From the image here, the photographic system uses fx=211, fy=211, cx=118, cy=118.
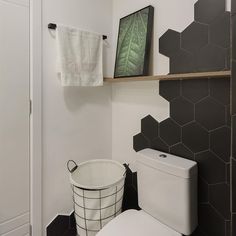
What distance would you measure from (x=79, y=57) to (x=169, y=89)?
662 mm

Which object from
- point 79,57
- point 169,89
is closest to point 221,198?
point 169,89

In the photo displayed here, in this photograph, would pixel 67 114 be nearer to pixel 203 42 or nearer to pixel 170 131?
pixel 170 131

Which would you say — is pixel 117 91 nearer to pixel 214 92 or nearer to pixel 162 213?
pixel 214 92

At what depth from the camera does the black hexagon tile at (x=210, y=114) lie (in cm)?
112

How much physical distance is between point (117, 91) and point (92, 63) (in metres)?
0.33

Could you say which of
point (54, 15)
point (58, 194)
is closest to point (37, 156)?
point (58, 194)

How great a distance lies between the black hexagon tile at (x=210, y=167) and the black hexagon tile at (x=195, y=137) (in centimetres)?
4

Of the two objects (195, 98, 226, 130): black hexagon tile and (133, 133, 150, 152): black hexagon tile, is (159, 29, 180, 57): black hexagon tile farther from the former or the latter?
(133, 133, 150, 152): black hexagon tile

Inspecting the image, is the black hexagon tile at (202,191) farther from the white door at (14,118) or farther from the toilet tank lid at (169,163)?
the white door at (14,118)

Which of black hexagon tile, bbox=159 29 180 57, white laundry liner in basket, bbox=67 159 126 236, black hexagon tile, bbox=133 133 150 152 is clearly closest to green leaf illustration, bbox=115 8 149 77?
black hexagon tile, bbox=159 29 180 57

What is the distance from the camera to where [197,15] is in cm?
119

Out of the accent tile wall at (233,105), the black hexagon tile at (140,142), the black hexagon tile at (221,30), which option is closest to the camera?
the accent tile wall at (233,105)

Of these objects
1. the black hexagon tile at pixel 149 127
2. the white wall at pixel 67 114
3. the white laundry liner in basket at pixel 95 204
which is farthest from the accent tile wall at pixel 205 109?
the white wall at pixel 67 114

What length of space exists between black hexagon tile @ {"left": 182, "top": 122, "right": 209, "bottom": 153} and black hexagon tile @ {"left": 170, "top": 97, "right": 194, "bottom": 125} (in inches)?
1.7
